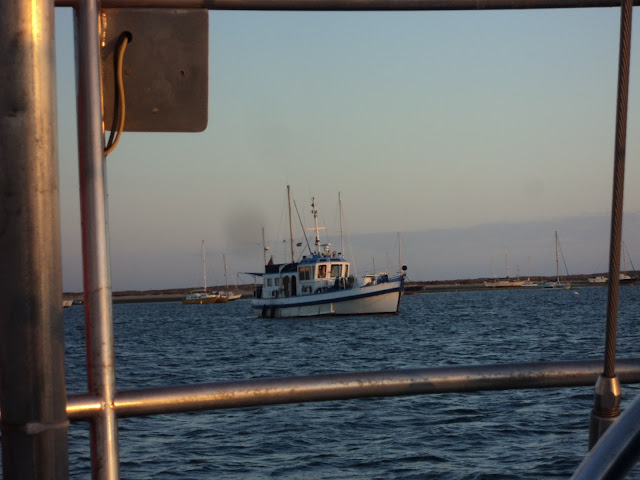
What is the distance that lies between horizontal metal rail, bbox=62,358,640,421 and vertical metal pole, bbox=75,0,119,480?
0.11 feet

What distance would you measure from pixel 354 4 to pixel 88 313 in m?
0.77

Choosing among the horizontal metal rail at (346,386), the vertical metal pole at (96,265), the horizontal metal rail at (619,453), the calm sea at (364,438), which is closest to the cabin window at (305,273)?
the calm sea at (364,438)

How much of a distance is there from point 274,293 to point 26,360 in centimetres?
5909

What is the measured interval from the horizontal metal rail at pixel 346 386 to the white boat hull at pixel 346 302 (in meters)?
52.2

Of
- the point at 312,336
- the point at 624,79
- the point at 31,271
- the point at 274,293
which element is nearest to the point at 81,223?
Result: the point at 31,271

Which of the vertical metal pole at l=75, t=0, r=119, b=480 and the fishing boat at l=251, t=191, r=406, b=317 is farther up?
the vertical metal pole at l=75, t=0, r=119, b=480

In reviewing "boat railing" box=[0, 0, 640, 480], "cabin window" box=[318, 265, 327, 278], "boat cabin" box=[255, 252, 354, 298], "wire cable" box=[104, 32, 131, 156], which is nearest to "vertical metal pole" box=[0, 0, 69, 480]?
"boat railing" box=[0, 0, 640, 480]

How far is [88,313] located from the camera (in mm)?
1443

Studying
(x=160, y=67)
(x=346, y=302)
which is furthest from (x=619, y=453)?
(x=346, y=302)

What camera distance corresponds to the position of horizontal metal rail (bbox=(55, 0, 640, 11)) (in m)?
1.58

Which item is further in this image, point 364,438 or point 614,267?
point 364,438

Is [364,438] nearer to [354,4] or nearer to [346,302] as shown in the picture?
[354,4]

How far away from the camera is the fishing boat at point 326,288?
179 feet

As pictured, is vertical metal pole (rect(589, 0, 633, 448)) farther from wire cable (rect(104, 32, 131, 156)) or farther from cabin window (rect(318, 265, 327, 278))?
cabin window (rect(318, 265, 327, 278))
